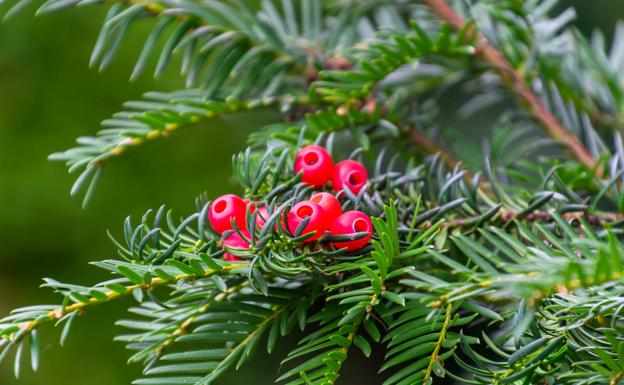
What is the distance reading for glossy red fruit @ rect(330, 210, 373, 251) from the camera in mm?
394

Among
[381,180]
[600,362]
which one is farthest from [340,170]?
[600,362]

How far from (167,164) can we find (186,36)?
1.55 ft

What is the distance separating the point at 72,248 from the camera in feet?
3.15

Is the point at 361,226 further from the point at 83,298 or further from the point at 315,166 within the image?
the point at 83,298

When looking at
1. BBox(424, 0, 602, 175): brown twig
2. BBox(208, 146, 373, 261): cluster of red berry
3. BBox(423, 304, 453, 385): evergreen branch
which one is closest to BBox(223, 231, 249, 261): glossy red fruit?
BBox(208, 146, 373, 261): cluster of red berry

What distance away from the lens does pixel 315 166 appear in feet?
1.44

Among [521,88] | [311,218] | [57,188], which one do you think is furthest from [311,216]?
[57,188]

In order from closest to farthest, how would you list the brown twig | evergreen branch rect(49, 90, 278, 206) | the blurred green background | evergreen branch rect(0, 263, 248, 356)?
evergreen branch rect(0, 263, 248, 356), evergreen branch rect(49, 90, 278, 206), the brown twig, the blurred green background

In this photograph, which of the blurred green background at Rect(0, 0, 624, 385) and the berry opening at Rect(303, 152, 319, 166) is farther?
the blurred green background at Rect(0, 0, 624, 385)

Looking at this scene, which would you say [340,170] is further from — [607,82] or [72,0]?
[607,82]

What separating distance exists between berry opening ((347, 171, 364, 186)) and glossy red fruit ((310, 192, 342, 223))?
46 millimetres

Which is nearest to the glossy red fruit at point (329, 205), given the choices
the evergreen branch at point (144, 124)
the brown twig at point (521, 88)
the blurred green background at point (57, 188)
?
the evergreen branch at point (144, 124)

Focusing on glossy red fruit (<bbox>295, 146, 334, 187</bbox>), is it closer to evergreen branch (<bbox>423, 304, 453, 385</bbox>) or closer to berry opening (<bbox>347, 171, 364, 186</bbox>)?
berry opening (<bbox>347, 171, 364, 186</bbox>)

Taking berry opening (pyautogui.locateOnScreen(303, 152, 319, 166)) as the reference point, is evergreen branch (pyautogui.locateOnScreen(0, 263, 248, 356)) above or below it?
below
